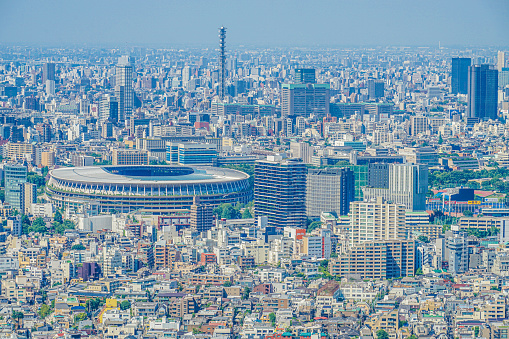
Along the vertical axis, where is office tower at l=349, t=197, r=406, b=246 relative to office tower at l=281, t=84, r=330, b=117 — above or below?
below

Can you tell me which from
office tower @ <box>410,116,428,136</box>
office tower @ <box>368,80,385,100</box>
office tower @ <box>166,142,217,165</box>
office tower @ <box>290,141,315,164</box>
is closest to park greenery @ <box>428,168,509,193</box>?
office tower @ <box>290,141,315,164</box>

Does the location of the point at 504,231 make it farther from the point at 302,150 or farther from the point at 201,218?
the point at 302,150

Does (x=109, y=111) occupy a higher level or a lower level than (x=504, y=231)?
higher

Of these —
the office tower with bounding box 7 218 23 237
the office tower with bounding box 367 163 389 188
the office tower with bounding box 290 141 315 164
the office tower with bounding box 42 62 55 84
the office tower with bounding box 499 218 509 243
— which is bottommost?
the office tower with bounding box 7 218 23 237

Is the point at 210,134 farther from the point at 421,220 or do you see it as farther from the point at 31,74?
the point at 31,74

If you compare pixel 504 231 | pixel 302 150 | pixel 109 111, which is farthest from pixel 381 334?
pixel 109 111

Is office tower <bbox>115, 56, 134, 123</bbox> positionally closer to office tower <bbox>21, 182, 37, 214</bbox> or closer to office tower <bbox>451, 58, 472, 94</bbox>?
office tower <bbox>451, 58, 472, 94</bbox>
